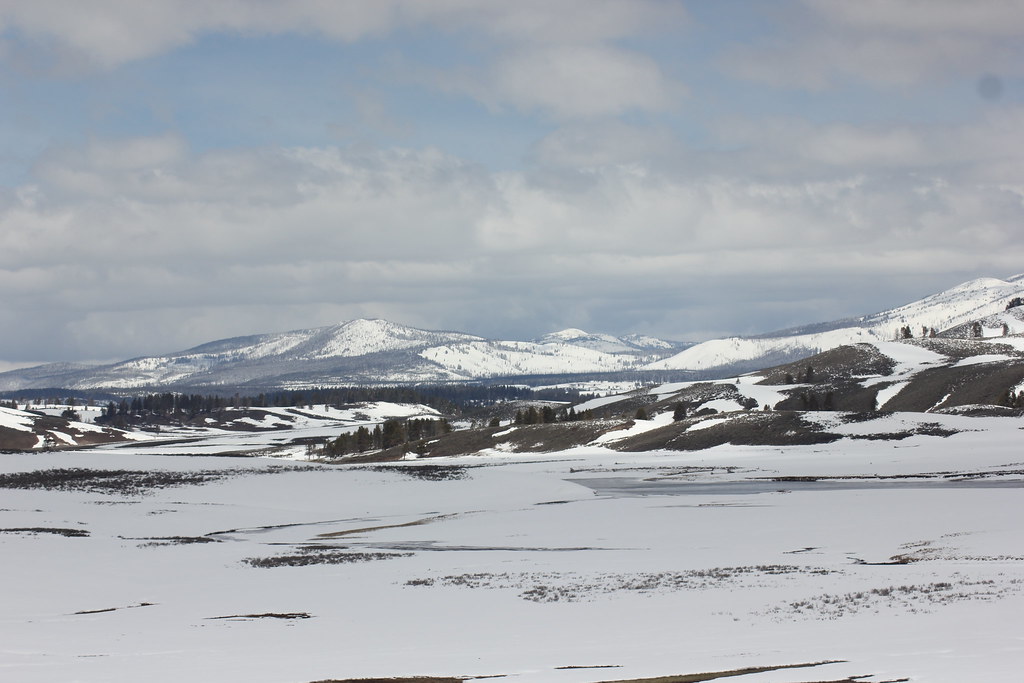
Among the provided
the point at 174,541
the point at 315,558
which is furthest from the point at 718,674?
the point at 174,541

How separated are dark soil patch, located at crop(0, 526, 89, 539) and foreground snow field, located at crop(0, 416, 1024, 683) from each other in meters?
0.34

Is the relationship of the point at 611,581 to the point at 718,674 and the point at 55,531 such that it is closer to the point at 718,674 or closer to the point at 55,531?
the point at 718,674

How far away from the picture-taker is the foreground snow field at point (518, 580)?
22.9 m

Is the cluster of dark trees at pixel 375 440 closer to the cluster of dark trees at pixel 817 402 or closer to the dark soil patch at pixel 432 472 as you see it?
the cluster of dark trees at pixel 817 402

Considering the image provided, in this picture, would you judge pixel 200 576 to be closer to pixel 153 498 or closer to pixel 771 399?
pixel 153 498

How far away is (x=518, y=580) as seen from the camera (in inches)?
1393

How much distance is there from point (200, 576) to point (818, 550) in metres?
24.2

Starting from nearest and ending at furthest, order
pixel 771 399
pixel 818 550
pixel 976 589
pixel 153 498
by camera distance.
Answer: pixel 976 589
pixel 818 550
pixel 153 498
pixel 771 399

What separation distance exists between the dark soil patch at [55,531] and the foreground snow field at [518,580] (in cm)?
34

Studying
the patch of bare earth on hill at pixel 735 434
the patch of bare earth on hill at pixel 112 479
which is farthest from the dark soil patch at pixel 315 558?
the patch of bare earth on hill at pixel 735 434

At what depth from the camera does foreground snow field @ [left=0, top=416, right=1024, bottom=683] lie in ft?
75.0

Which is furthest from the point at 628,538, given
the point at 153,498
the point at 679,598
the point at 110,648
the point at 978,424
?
the point at 978,424

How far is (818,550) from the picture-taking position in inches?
1543

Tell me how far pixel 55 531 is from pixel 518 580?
97.4 ft
